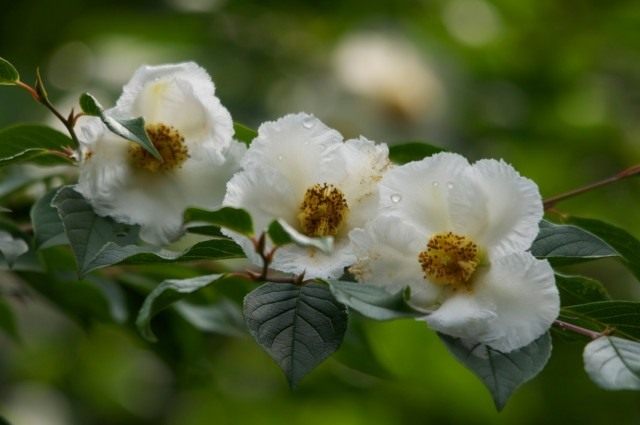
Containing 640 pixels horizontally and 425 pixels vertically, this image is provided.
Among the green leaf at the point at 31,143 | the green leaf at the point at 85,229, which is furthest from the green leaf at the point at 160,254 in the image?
the green leaf at the point at 31,143

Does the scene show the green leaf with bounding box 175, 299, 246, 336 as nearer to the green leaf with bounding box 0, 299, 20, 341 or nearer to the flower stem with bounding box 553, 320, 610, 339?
the green leaf with bounding box 0, 299, 20, 341

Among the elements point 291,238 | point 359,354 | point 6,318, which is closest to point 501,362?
point 291,238

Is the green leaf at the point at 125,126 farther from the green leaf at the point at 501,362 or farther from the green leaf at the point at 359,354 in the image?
the green leaf at the point at 359,354

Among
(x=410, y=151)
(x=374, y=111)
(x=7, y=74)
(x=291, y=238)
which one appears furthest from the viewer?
(x=374, y=111)

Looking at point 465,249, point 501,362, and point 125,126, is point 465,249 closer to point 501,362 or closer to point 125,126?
point 501,362

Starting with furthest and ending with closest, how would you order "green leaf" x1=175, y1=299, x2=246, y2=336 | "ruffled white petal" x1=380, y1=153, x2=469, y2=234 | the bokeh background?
the bokeh background, "green leaf" x1=175, y1=299, x2=246, y2=336, "ruffled white petal" x1=380, y1=153, x2=469, y2=234

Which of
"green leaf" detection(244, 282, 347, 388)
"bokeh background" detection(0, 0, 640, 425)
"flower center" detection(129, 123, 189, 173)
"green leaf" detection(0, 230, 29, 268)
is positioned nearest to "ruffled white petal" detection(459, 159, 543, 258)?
"green leaf" detection(244, 282, 347, 388)
